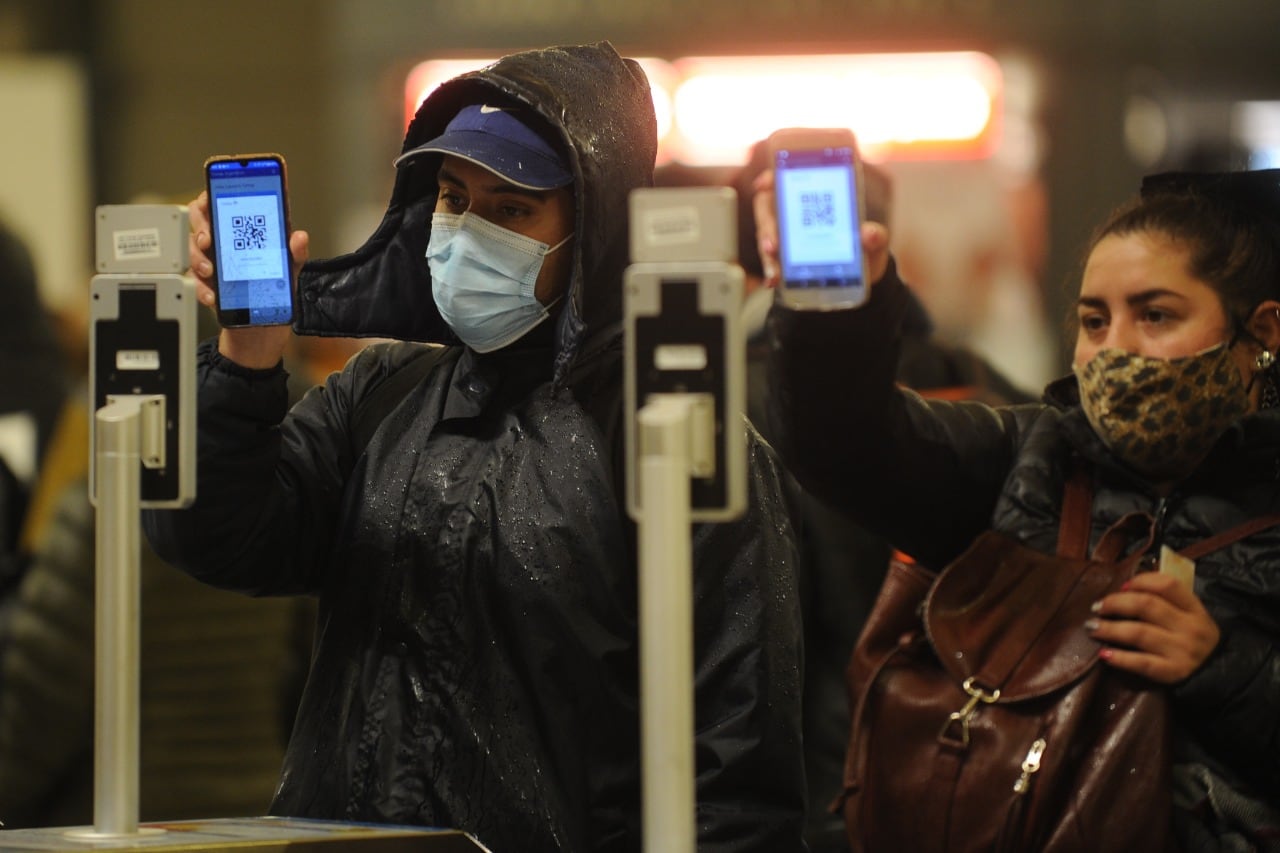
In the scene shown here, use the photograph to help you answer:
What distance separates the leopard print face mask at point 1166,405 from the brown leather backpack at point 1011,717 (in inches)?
3.7

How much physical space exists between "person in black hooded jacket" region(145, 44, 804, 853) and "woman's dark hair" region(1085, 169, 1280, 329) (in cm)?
67

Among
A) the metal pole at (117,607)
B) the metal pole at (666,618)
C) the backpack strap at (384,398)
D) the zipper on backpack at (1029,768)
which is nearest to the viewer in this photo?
the metal pole at (666,618)

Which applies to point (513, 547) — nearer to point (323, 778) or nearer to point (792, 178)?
point (323, 778)

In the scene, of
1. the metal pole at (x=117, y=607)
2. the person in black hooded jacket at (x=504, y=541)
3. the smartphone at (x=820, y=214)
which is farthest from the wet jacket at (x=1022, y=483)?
the metal pole at (x=117, y=607)

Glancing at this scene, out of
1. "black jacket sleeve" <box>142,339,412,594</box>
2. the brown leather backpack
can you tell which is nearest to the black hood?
"black jacket sleeve" <box>142,339,412,594</box>

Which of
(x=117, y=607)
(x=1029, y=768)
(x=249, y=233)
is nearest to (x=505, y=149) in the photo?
A: (x=249, y=233)

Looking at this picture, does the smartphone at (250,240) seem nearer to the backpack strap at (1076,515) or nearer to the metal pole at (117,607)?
the metal pole at (117,607)

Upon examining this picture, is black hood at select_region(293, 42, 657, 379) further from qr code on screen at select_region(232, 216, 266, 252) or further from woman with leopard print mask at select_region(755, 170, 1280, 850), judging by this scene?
qr code on screen at select_region(232, 216, 266, 252)

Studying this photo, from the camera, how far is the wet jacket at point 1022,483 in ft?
7.80

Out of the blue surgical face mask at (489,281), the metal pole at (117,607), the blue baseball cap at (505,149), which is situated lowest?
the metal pole at (117,607)

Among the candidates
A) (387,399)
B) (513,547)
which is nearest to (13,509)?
(387,399)

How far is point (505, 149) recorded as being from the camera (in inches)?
97.6

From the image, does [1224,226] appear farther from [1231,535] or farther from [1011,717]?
[1011,717]

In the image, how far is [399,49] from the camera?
10477 millimetres
